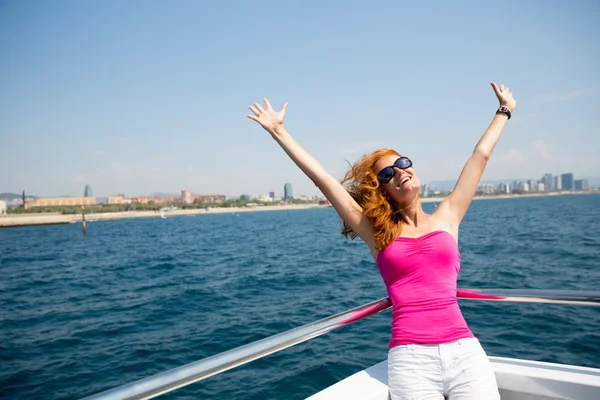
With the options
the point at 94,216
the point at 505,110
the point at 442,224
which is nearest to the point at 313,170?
the point at 442,224

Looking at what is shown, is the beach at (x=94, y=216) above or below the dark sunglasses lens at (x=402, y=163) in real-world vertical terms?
below

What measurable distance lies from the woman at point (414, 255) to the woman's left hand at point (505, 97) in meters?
0.19

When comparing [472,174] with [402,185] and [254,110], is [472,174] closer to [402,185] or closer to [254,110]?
[402,185]

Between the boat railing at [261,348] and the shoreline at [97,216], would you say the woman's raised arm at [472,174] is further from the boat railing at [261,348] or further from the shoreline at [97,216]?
the shoreline at [97,216]

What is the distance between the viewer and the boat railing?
1265 mm

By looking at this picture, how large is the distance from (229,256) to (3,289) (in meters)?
11.0

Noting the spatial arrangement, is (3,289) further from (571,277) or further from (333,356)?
(571,277)

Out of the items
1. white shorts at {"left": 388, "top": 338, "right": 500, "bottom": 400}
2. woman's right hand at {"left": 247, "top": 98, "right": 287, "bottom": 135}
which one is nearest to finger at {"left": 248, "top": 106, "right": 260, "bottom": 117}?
woman's right hand at {"left": 247, "top": 98, "right": 287, "bottom": 135}

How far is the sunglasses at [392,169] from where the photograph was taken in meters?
2.38

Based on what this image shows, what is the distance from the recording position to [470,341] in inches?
79.3

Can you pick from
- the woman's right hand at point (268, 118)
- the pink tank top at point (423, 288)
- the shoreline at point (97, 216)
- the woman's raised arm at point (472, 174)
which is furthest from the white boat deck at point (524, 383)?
the shoreline at point (97, 216)

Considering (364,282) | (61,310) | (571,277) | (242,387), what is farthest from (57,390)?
(571,277)

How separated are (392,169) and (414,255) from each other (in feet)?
1.86

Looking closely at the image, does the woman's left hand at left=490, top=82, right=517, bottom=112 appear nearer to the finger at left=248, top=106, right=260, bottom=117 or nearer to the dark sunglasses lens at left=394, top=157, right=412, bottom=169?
the dark sunglasses lens at left=394, top=157, right=412, bottom=169
